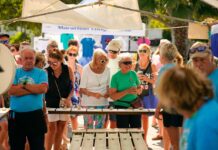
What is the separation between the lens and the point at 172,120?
704cm

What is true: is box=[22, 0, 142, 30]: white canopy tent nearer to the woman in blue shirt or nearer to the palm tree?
the woman in blue shirt

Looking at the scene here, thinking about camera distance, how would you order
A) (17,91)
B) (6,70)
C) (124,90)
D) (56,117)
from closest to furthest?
1. (6,70)
2. (17,91)
3. (56,117)
4. (124,90)

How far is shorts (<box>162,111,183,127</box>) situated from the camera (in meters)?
7.01

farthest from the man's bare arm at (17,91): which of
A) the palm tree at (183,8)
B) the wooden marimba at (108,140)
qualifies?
the palm tree at (183,8)

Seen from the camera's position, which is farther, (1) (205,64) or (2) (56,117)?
(2) (56,117)

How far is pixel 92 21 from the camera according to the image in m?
8.51

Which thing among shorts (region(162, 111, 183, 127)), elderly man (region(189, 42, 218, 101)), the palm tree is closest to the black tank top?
shorts (region(162, 111, 183, 127))

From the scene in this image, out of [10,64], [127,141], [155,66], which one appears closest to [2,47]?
[10,64]

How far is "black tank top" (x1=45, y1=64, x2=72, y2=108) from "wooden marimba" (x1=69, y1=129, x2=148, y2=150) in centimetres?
93

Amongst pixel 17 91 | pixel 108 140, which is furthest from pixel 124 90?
pixel 17 91

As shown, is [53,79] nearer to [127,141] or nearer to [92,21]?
[92,21]

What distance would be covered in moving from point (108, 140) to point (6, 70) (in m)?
1.91

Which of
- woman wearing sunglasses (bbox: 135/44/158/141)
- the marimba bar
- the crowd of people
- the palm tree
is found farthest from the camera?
the palm tree

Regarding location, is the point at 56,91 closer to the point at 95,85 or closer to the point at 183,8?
the point at 95,85
